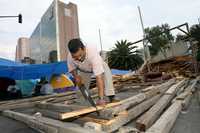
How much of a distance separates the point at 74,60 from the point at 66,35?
3380 centimetres

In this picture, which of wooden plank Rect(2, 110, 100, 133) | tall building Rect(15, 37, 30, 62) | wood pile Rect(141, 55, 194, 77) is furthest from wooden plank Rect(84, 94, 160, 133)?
tall building Rect(15, 37, 30, 62)

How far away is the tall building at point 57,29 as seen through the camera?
104 feet

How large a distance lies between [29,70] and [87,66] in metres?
6.80

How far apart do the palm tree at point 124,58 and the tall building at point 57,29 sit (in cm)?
767

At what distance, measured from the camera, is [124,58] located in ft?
101

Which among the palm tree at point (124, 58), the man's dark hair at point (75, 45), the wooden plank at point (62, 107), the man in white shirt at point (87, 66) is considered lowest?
the wooden plank at point (62, 107)

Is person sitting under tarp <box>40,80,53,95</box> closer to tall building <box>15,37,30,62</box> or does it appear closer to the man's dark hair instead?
the man's dark hair

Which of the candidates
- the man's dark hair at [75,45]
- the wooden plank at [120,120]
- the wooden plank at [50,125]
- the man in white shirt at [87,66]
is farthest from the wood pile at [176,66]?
the wooden plank at [50,125]

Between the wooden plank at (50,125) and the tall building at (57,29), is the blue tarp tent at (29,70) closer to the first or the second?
the wooden plank at (50,125)

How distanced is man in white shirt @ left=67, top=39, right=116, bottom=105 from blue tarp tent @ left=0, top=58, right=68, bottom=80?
5.89 meters

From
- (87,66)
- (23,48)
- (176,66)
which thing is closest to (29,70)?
(87,66)

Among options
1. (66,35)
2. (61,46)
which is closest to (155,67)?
(61,46)

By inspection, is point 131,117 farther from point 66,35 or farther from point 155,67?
point 66,35

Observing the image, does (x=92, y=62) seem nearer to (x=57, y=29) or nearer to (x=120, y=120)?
(x=120, y=120)
